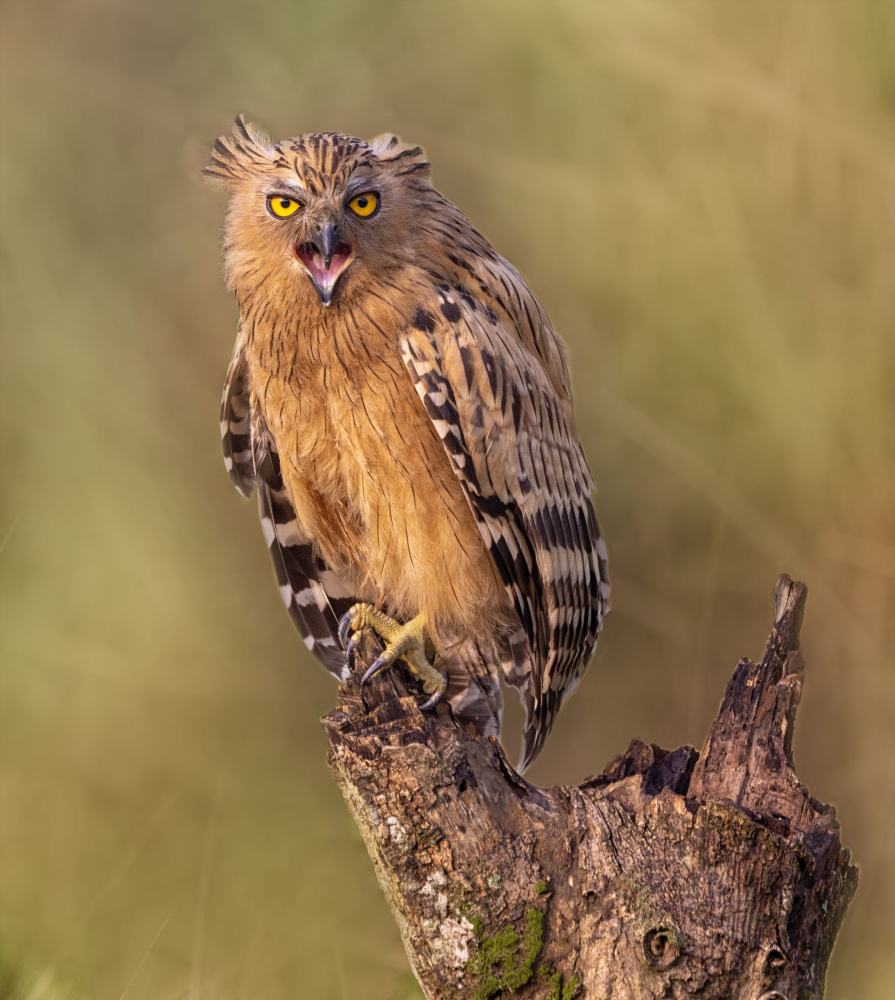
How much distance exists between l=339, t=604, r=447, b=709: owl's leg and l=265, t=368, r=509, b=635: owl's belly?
0.15 feet

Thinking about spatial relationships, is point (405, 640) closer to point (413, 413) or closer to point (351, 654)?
point (351, 654)

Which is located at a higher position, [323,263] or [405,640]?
[323,263]

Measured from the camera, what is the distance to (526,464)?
201 centimetres

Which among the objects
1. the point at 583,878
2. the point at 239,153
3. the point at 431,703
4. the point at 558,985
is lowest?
the point at 558,985

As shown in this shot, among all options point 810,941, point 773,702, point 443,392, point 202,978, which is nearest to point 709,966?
point 810,941

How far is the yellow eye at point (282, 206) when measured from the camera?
1.82m

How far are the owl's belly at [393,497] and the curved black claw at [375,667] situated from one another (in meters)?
0.18

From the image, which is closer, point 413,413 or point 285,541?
point 413,413

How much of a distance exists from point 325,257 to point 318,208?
0.09 metres

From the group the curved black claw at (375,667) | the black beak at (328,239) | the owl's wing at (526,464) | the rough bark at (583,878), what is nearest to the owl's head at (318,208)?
the black beak at (328,239)

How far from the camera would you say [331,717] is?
5.49ft

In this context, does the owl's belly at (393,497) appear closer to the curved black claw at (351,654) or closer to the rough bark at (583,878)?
the curved black claw at (351,654)

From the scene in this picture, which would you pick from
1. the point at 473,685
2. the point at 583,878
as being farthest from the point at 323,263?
the point at 583,878

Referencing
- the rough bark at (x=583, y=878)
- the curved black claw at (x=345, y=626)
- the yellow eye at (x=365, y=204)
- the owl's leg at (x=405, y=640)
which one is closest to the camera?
the rough bark at (x=583, y=878)
